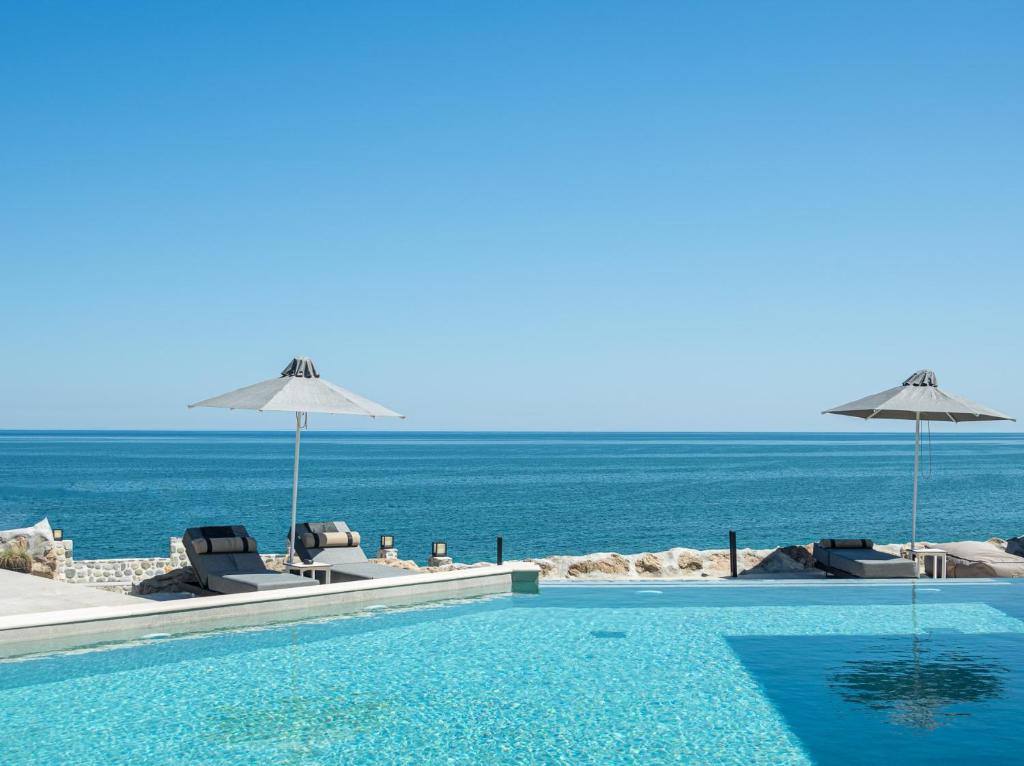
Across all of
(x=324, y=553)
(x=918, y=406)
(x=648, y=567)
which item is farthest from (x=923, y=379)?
(x=324, y=553)

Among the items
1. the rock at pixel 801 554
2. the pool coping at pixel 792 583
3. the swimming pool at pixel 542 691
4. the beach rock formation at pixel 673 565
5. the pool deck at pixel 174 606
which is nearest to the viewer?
the swimming pool at pixel 542 691

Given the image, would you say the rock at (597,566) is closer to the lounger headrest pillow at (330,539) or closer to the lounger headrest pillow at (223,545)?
the lounger headrest pillow at (330,539)

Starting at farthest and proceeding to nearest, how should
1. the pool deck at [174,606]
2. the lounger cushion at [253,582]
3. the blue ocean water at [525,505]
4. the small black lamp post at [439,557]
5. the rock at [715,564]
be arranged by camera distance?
the blue ocean water at [525,505] < the small black lamp post at [439,557] < the rock at [715,564] < the lounger cushion at [253,582] < the pool deck at [174,606]

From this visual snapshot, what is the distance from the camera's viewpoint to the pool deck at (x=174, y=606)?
838cm

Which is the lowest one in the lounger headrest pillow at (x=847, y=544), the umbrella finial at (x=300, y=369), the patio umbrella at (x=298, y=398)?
the lounger headrest pillow at (x=847, y=544)

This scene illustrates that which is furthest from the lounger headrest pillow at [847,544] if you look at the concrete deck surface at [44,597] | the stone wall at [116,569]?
the concrete deck surface at [44,597]

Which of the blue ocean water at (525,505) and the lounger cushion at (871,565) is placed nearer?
the lounger cushion at (871,565)

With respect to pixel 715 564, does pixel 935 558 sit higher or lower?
higher

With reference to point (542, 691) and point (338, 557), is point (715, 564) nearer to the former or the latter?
point (338, 557)

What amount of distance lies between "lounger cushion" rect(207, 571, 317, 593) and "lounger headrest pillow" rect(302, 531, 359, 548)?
1603mm

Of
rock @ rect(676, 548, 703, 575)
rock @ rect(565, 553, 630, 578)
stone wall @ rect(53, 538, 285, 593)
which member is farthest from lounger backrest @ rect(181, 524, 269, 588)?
rock @ rect(676, 548, 703, 575)

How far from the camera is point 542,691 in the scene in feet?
24.9

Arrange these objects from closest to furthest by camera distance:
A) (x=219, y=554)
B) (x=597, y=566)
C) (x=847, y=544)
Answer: (x=219, y=554)
(x=847, y=544)
(x=597, y=566)

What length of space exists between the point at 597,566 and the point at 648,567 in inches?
50.7
